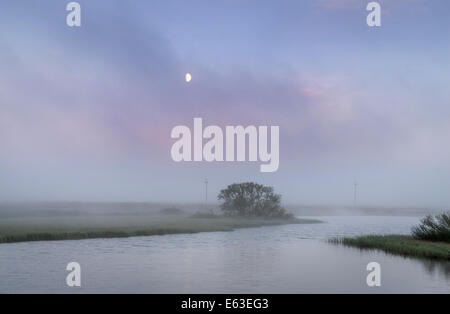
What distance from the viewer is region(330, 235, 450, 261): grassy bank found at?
42844 millimetres

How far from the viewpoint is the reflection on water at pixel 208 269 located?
104ft

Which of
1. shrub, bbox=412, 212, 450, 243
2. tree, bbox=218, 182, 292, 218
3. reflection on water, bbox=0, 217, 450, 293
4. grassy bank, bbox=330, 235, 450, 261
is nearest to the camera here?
reflection on water, bbox=0, 217, 450, 293

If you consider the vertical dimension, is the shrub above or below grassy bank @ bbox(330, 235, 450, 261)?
above

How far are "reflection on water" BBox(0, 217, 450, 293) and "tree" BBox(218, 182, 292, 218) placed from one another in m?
70.1

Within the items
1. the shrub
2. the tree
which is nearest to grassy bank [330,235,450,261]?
the shrub

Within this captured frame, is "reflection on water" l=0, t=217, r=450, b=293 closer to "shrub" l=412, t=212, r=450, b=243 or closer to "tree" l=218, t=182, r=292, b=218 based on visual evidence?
"shrub" l=412, t=212, r=450, b=243

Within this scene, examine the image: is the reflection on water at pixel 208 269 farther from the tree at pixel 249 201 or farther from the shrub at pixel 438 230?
the tree at pixel 249 201

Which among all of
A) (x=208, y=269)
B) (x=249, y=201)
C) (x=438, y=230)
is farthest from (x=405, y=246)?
(x=249, y=201)

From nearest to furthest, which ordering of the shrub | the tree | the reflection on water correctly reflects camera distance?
the reflection on water
the shrub
the tree
